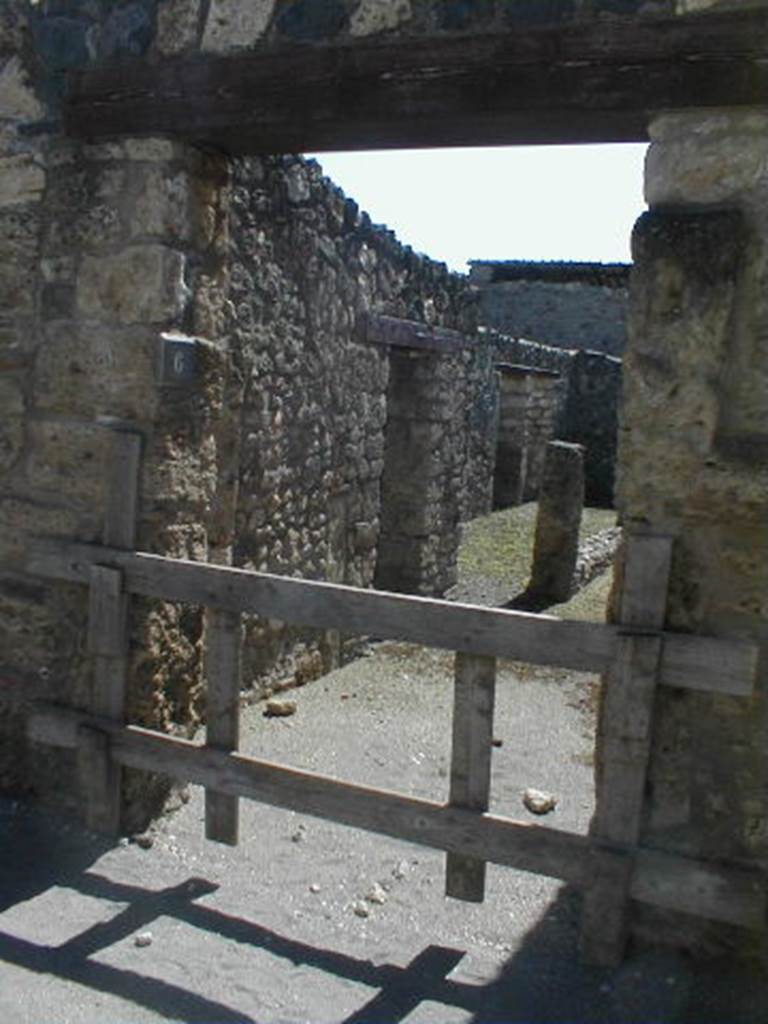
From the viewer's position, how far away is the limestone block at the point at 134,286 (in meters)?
3.70

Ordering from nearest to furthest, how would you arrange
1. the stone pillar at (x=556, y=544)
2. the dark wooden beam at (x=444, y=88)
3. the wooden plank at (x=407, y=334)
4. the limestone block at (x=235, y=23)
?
the dark wooden beam at (x=444, y=88), the limestone block at (x=235, y=23), the wooden plank at (x=407, y=334), the stone pillar at (x=556, y=544)

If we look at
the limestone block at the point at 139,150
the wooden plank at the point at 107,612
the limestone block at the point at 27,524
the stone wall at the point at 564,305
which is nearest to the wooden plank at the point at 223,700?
the wooden plank at the point at 107,612

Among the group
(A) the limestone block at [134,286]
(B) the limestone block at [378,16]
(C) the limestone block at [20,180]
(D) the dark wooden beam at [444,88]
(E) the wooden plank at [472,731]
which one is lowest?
(E) the wooden plank at [472,731]

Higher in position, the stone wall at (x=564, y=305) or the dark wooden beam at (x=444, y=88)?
the stone wall at (x=564, y=305)

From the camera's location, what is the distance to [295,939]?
3299 mm

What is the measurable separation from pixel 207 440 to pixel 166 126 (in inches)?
44.3

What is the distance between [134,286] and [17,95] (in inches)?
33.5

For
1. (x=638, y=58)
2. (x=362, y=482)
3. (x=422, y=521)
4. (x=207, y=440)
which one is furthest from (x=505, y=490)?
(x=638, y=58)

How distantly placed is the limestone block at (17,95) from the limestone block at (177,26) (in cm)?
56

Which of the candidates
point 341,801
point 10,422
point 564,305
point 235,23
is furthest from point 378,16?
point 564,305

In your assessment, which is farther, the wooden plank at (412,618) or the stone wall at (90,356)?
the stone wall at (90,356)

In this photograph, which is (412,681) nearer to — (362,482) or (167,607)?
(362,482)

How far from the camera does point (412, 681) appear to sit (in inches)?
257

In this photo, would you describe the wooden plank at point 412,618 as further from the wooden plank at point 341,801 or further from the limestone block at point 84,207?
the limestone block at point 84,207
